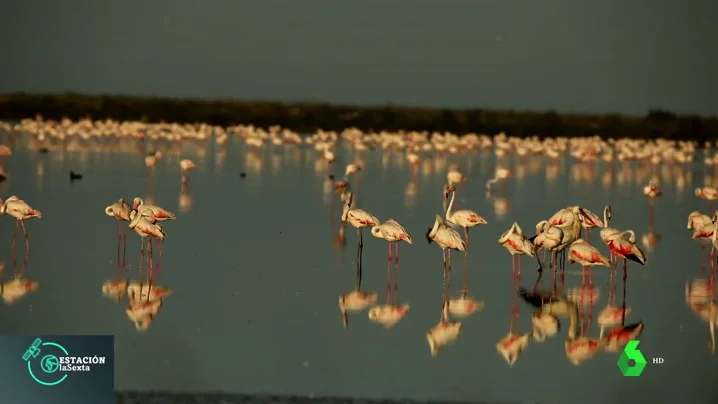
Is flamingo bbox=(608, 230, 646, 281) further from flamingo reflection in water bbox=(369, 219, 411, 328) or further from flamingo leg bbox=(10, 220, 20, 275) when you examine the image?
flamingo leg bbox=(10, 220, 20, 275)

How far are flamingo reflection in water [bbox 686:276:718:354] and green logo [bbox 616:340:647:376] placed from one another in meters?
0.67

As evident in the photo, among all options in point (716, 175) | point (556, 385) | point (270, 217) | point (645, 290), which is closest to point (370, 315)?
point (556, 385)

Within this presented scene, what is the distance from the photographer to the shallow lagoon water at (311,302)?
8602 mm

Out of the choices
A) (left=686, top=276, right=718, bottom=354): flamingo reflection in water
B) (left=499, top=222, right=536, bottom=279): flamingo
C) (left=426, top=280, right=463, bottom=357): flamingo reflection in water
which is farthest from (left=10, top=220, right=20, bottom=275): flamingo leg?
(left=686, top=276, right=718, bottom=354): flamingo reflection in water

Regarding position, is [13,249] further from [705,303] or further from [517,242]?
[705,303]

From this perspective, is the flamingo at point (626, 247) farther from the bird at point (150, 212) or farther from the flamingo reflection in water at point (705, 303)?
the bird at point (150, 212)

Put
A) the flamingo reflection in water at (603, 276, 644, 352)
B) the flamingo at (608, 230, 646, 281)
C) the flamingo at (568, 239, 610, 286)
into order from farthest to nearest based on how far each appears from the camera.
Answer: the flamingo at (608, 230, 646, 281), the flamingo at (568, 239, 610, 286), the flamingo reflection in water at (603, 276, 644, 352)

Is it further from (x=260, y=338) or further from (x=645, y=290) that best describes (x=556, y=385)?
(x=645, y=290)

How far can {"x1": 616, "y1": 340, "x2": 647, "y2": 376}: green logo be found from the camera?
9.09 meters

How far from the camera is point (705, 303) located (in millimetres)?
11453

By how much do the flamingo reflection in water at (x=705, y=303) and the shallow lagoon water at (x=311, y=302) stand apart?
0.07 meters

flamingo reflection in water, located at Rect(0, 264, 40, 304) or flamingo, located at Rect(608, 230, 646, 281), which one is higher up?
flamingo, located at Rect(608, 230, 646, 281)

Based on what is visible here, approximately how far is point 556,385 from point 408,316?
5.90 feet

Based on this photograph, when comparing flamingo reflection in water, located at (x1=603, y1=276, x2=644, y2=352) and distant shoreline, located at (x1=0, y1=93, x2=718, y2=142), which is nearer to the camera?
flamingo reflection in water, located at (x1=603, y1=276, x2=644, y2=352)
